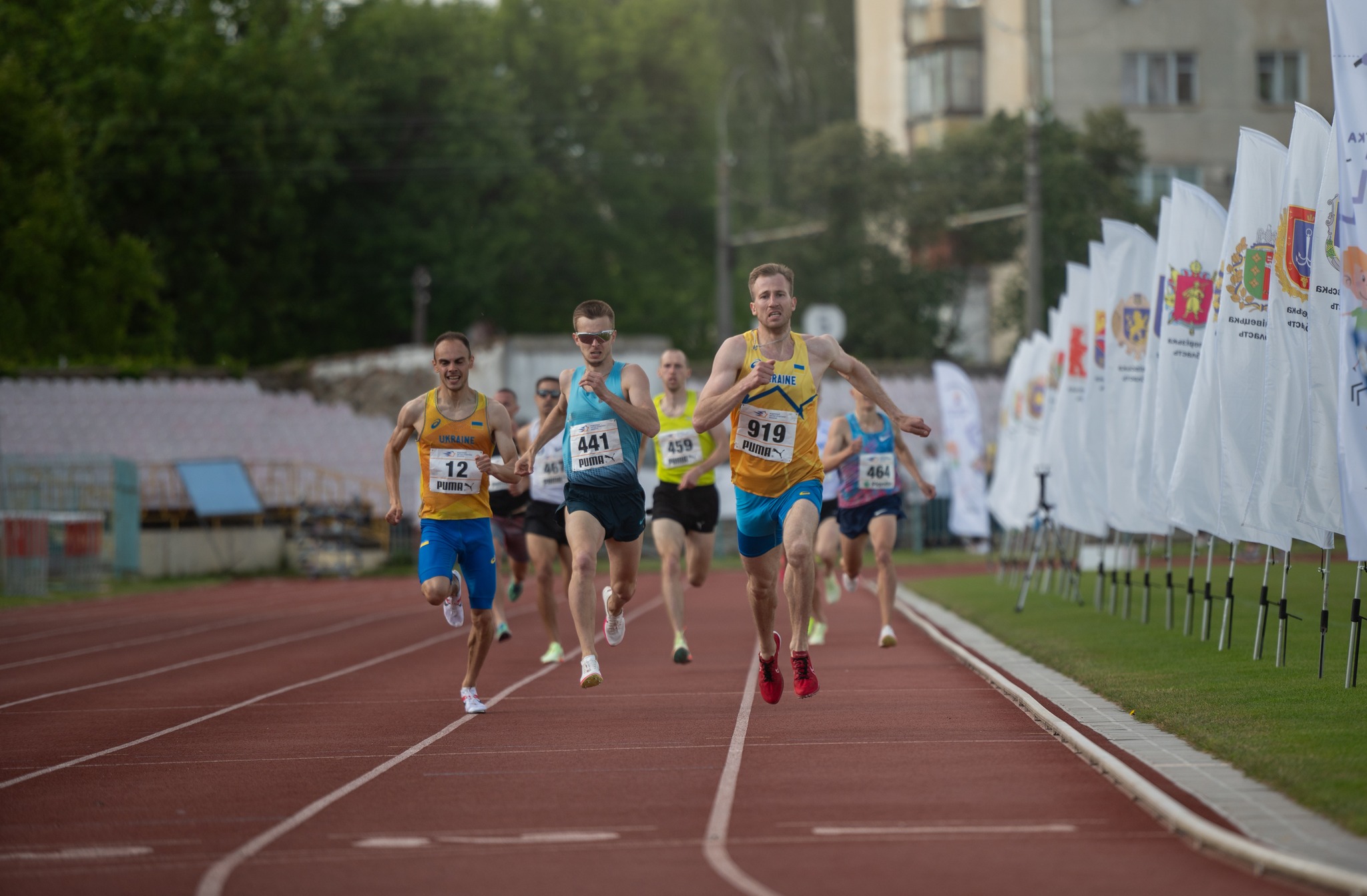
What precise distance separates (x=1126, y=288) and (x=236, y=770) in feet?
34.4

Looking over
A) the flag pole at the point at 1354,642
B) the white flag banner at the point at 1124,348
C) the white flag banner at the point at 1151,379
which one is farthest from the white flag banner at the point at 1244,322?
the white flag banner at the point at 1124,348

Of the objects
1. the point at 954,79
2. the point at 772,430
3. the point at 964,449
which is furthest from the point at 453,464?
the point at 954,79

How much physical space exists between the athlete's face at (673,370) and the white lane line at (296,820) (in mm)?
2746

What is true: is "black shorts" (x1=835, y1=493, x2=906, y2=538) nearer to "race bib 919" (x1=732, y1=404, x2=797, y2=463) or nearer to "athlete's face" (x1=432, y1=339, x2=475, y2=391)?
"athlete's face" (x1=432, y1=339, x2=475, y2=391)

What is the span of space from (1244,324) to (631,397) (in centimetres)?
475

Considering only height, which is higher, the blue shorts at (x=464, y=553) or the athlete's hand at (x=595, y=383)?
the athlete's hand at (x=595, y=383)

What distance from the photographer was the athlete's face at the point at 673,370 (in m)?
13.0

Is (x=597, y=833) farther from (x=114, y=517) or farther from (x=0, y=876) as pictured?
(x=114, y=517)

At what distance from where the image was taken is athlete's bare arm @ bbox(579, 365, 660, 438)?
9602 millimetres

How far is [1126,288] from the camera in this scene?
16.5 metres

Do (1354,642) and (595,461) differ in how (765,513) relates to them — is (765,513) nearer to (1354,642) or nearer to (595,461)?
(595,461)

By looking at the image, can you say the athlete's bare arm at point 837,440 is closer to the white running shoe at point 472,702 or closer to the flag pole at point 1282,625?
the flag pole at point 1282,625

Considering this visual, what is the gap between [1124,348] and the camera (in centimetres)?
1630

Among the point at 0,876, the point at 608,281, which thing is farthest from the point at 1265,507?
the point at 608,281
